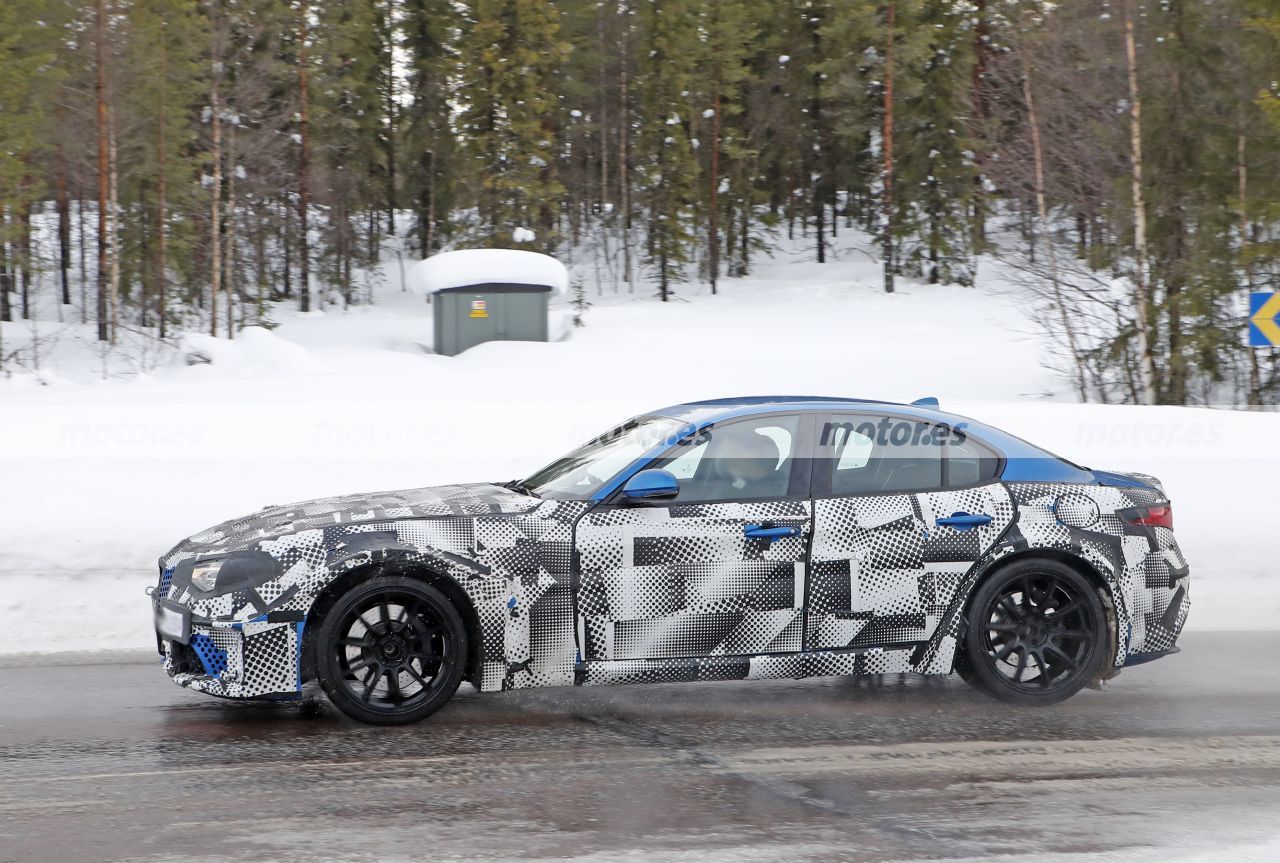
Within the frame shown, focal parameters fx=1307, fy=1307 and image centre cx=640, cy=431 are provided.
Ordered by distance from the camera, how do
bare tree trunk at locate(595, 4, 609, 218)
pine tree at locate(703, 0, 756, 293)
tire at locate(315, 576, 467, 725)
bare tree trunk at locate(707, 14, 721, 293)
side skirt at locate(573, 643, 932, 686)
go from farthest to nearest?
bare tree trunk at locate(595, 4, 609, 218) → bare tree trunk at locate(707, 14, 721, 293) → pine tree at locate(703, 0, 756, 293) → side skirt at locate(573, 643, 932, 686) → tire at locate(315, 576, 467, 725)

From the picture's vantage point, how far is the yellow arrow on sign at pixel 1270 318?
12.2m

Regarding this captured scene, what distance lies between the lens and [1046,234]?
22953 mm

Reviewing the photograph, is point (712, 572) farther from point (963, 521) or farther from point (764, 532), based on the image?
point (963, 521)

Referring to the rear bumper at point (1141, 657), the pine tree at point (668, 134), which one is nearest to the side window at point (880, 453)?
the rear bumper at point (1141, 657)

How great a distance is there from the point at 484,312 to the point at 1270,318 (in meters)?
19.7

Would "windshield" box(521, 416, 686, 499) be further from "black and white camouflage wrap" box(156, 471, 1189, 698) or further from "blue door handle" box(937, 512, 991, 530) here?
"blue door handle" box(937, 512, 991, 530)

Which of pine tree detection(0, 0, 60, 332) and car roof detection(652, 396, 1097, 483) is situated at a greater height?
pine tree detection(0, 0, 60, 332)

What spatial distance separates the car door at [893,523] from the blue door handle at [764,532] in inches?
6.0

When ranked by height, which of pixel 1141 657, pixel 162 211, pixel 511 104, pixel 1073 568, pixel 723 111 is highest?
pixel 723 111

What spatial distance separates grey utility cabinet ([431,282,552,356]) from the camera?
29.4 m

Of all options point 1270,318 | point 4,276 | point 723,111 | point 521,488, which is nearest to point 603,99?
point 723,111

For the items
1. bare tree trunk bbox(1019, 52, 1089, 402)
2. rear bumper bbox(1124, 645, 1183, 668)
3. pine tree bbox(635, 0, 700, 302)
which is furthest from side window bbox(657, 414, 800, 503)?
pine tree bbox(635, 0, 700, 302)

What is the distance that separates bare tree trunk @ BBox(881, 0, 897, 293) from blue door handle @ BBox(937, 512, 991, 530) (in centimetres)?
3604

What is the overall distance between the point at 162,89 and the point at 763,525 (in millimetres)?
30323
